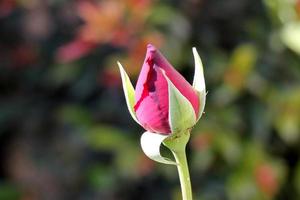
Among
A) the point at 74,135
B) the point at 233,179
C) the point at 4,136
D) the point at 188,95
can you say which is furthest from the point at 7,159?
the point at 188,95

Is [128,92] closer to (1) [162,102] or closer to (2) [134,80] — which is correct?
(1) [162,102]

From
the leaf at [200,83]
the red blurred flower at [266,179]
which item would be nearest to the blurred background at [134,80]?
the red blurred flower at [266,179]

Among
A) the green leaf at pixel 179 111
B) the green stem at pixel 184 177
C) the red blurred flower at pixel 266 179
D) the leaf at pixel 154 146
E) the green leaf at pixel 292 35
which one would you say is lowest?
the red blurred flower at pixel 266 179

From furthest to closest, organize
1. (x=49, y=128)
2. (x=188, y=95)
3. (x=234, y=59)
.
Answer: (x=49, y=128) → (x=234, y=59) → (x=188, y=95)

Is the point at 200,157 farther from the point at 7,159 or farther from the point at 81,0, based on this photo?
the point at 7,159

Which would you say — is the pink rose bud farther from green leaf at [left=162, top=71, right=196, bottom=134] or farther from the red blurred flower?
the red blurred flower

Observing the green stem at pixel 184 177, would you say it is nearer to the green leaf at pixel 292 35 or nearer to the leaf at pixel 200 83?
the leaf at pixel 200 83

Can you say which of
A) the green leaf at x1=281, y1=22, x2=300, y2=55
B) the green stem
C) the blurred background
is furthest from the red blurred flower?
the green stem

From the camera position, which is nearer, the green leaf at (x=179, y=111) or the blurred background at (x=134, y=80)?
the green leaf at (x=179, y=111)
